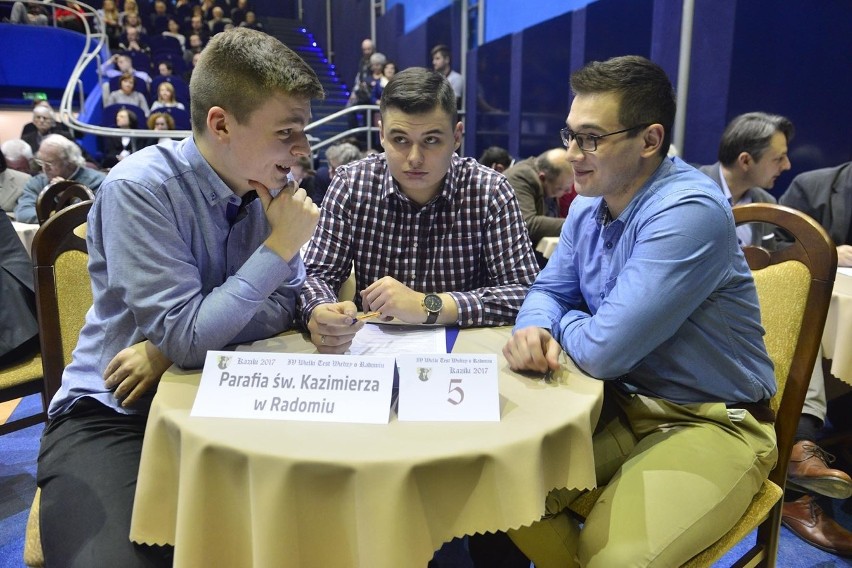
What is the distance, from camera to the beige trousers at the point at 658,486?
3.71 ft

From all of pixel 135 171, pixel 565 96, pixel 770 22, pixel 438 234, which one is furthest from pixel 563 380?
pixel 565 96

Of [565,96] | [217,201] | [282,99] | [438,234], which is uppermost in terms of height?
[565,96]

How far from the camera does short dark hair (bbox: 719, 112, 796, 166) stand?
2971mm

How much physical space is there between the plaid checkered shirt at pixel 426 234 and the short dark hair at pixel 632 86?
482 millimetres

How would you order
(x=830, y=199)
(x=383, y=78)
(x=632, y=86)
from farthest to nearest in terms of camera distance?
1. (x=383, y=78)
2. (x=830, y=199)
3. (x=632, y=86)

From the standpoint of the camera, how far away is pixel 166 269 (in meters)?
1.19

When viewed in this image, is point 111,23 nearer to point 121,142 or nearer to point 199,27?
point 199,27

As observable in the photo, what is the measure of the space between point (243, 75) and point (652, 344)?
0.99 metres

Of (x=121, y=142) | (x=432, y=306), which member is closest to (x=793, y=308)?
(x=432, y=306)

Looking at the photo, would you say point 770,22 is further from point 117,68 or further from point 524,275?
point 117,68

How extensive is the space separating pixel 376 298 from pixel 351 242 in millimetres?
419

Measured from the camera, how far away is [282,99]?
1.25 meters

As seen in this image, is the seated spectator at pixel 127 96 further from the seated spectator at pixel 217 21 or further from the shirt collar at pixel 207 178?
the shirt collar at pixel 207 178

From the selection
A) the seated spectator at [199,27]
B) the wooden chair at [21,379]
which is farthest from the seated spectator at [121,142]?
the wooden chair at [21,379]
